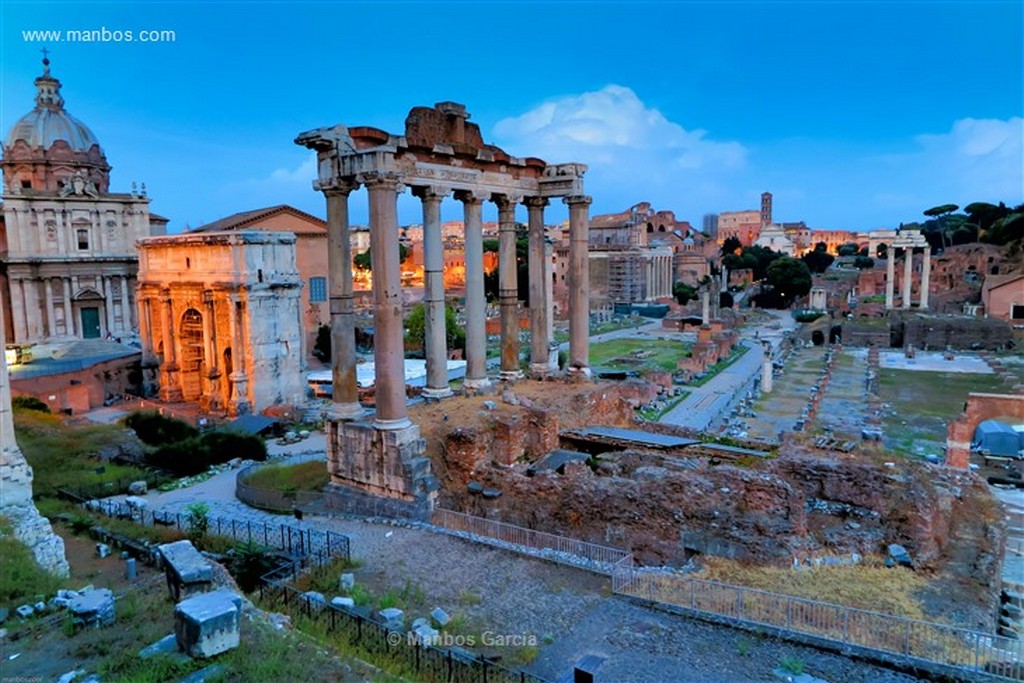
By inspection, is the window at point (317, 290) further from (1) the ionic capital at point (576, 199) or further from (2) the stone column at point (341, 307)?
(2) the stone column at point (341, 307)

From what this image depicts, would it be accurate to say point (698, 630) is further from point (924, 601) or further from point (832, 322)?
point (832, 322)

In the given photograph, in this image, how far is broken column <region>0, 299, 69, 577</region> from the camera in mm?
11266

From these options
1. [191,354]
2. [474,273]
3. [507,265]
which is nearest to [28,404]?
[191,354]

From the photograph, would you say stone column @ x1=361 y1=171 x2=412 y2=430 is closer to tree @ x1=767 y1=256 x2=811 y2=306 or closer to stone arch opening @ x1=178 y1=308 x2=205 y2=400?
stone arch opening @ x1=178 y1=308 x2=205 y2=400

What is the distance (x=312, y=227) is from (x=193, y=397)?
24013mm

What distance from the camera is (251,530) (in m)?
13.1

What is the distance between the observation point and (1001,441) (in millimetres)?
24312

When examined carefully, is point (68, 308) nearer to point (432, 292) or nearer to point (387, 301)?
point (432, 292)

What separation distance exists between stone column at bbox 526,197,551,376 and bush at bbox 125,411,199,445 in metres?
13.8

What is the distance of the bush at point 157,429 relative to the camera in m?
25.6

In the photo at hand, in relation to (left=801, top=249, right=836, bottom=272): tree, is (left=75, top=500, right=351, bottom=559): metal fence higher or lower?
lower

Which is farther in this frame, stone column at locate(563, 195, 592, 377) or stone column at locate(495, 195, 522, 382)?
stone column at locate(563, 195, 592, 377)

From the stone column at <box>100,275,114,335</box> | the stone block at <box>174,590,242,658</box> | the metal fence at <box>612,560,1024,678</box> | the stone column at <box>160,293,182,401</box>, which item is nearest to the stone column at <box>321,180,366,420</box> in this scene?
the metal fence at <box>612,560,1024,678</box>

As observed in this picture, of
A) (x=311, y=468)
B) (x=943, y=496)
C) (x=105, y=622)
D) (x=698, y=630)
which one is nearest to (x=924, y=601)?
(x=698, y=630)
